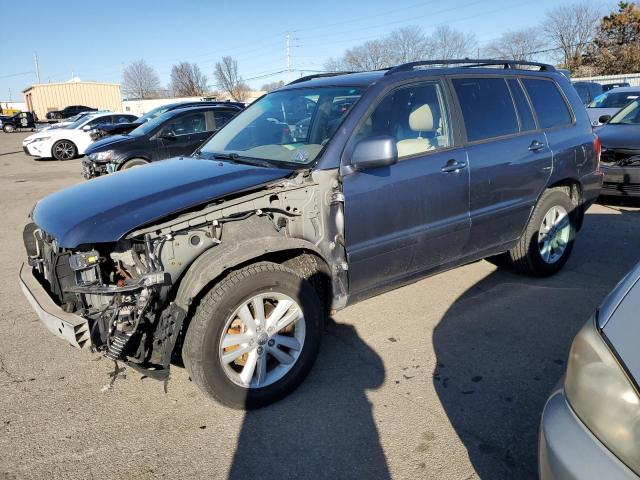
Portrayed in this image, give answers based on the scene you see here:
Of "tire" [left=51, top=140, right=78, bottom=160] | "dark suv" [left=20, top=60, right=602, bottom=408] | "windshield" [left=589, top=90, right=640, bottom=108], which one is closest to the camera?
"dark suv" [left=20, top=60, right=602, bottom=408]

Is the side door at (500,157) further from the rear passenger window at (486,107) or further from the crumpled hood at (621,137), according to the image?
the crumpled hood at (621,137)

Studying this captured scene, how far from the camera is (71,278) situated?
301 centimetres

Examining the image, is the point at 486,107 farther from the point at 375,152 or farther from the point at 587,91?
the point at 587,91

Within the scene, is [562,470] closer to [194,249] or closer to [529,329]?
[194,249]

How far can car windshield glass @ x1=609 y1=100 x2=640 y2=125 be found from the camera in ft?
27.0

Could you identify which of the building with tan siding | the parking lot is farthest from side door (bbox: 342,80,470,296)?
the building with tan siding

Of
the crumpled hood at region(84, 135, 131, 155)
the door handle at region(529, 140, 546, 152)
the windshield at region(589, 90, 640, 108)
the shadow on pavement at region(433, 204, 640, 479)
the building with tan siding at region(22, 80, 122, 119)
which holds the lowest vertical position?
the shadow on pavement at region(433, 204, 640, 479)

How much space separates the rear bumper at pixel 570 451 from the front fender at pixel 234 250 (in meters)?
1.67

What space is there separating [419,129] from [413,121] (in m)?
0.07

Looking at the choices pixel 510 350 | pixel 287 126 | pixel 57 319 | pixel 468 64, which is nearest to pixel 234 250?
pixel 57 319

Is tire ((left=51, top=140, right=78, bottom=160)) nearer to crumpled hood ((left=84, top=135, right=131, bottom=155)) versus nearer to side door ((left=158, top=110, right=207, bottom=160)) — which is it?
crumpled hood ((left=84, top=135, right=131, bottom=155))

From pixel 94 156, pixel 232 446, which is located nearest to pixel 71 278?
pixel 232 446

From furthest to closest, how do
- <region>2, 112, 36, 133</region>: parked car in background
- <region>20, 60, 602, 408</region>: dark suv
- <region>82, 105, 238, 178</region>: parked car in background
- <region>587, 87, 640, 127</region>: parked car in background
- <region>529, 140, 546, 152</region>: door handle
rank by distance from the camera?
<region>2, 112, 36, 133</region>: parked car in background → <region>587, 87, 640, 127</region>: parked car in background → <region>82, 105, 238, 178</region>: parked car in background → <region>529, 140, 546, 152</region>: door handle → <region>20, 60, 602, 408</region>: dark suv

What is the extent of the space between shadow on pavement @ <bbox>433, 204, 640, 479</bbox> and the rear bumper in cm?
82
